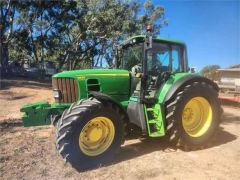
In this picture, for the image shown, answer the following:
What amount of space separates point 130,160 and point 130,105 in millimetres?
1180

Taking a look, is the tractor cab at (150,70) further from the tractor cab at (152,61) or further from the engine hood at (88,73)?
the engine hood at (88,73)

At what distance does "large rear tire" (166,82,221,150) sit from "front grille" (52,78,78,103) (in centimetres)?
194

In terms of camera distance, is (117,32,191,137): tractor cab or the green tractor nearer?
the green tractor

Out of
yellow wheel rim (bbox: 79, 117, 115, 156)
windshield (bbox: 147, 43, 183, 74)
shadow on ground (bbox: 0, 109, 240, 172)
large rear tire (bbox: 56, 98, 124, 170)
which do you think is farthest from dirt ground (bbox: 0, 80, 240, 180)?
windshield (bbox: 147, 43, 183, 74)

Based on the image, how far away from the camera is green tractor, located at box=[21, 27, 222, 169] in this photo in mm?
5504

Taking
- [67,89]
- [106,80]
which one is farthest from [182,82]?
[67,89]

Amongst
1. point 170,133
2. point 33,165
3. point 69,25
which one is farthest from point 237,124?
point 69,25

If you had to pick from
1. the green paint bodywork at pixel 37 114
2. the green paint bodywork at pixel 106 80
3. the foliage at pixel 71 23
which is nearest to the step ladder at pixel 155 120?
the green paint bodywork at pixel 106 80

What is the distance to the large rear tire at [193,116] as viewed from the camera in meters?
6.41

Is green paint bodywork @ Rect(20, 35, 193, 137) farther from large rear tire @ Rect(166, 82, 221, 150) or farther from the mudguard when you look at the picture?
large rear tire @ Rect(166, 82, 221, 150)

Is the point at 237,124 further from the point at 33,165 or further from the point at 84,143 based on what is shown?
the point at 33,165

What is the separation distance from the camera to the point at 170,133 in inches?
254

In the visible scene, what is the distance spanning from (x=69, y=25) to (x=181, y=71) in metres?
24.5

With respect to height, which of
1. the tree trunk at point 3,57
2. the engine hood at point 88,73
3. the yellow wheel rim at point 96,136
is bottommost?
the yellow wheel rim at point 96,136
